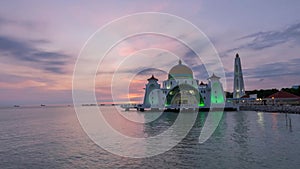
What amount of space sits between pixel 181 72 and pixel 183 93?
12231 mm

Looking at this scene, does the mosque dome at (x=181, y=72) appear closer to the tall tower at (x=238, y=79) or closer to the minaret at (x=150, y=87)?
the minaret at (x=150, y=87)

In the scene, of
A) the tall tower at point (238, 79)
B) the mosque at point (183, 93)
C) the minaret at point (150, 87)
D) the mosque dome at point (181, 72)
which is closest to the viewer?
the mosque at point (183, 93)

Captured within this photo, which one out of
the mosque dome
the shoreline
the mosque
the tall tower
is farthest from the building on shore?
the mosque dome

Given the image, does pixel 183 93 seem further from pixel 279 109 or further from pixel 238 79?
pixel 238 79

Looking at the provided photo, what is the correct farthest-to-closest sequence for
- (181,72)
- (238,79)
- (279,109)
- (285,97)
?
(238,79) < (181,72) < (285,97) < (279,109)

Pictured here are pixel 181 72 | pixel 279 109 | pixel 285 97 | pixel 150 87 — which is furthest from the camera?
pixel 181 72

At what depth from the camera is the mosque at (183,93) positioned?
3349 inches

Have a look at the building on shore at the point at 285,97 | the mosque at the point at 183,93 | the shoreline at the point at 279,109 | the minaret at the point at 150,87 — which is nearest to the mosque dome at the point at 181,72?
the mosque at the point at 183,93

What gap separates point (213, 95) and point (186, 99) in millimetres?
9763

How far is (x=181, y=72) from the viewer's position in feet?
322

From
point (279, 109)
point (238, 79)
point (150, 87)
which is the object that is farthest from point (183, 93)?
point (238, 79)

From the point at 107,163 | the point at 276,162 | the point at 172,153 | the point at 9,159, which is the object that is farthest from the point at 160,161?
the point at 9,159

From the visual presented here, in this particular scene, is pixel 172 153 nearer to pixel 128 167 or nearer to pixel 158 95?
pixel 128 167

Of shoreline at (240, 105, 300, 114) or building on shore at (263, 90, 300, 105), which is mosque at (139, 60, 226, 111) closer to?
shoreline at (240, 105, 300, 114)
